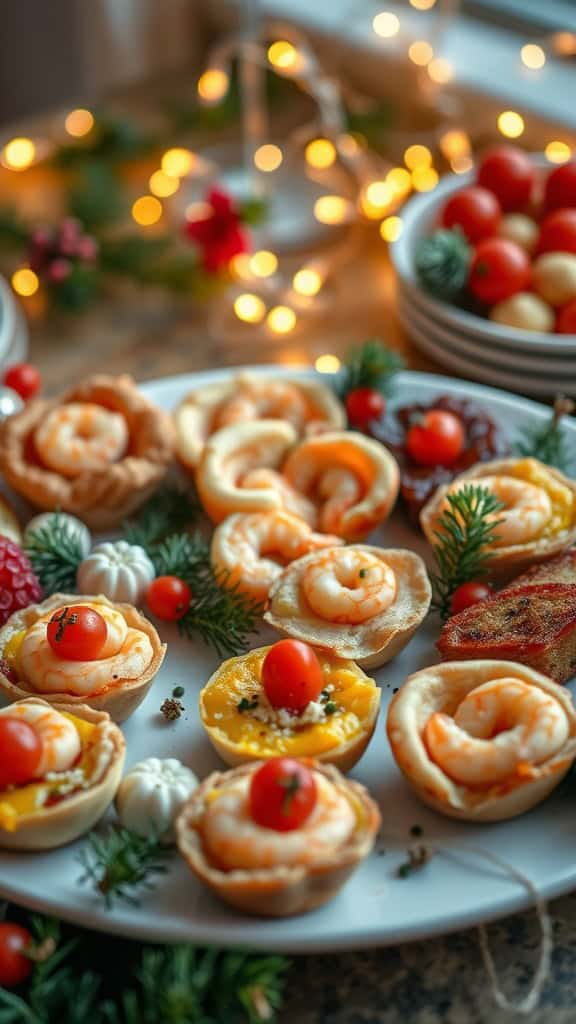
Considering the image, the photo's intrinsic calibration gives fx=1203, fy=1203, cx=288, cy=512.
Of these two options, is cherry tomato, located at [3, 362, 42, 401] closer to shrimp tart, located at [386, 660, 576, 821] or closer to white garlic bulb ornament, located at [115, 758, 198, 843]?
white garlic bulb ornament, located at [115, 758, 198, 843]

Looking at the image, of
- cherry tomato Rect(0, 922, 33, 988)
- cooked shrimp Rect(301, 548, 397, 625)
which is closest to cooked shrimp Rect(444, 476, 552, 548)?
cooked shrimp Rect(301, 548, 397, 625)

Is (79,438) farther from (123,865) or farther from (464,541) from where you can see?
(123,865)

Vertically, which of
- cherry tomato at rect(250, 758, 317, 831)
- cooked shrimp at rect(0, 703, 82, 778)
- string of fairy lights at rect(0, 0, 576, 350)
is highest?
cherry tomato at rect(250, 758, 317, 831)

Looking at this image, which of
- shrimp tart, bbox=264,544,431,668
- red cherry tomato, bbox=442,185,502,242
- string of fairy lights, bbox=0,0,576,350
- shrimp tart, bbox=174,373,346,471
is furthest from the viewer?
string of fairy lights, bbox=0,0,576,350

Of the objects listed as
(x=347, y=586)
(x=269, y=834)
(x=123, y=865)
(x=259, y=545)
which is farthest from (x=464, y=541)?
(x=123, y=865)

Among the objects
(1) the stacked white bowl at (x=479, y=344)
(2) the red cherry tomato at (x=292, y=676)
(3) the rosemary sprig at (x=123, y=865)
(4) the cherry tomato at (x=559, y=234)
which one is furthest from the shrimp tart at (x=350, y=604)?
(4) the cherry tomato at (x=559, y=234)

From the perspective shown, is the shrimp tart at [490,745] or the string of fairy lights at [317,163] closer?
the shrimp tart at [490,745]

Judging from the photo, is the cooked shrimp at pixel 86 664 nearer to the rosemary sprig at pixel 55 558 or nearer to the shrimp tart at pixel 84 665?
the shrimp tart at pixel 84 665
